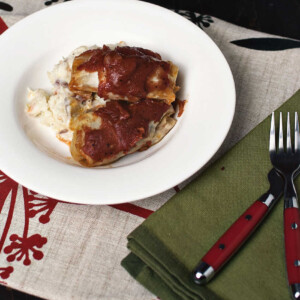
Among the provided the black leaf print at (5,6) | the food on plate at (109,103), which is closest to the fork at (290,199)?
the food on plate at (109,103)

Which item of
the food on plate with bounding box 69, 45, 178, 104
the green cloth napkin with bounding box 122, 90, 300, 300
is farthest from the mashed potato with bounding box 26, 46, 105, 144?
the green cloth napkin with bounding box 122, 90, 300, 300

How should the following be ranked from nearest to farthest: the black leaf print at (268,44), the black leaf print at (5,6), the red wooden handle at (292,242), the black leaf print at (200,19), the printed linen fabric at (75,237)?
the red wooden handle at (292,242), the printed linen fabric at (75,237), the black leaf print at (268,44), the black leaf print at (200,19), the black leaf print at (5,6)

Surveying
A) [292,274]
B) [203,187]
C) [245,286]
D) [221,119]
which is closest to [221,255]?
[245,286]

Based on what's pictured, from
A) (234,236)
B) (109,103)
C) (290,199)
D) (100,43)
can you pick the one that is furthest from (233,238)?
(100,43)

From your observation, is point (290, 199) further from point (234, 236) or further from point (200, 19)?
point (200, 19)

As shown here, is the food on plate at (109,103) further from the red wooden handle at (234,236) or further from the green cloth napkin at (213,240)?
the red wooden handle at (234,236)

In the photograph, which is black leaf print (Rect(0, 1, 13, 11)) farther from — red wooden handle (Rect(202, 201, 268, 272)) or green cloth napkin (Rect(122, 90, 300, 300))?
red wooden handle (Rect(202, 201, 268, 272))

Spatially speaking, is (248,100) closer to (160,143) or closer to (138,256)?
(160,143)
